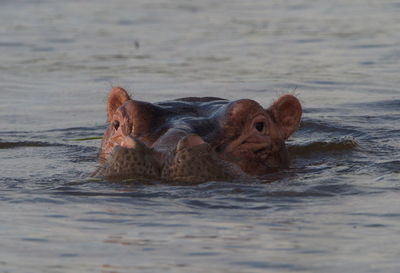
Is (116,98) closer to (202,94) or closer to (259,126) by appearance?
(259,126)

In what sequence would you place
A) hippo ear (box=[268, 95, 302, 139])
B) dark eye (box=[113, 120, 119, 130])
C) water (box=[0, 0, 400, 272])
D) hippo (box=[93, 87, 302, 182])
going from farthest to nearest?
hippo ear (box=[268, 95, 302, 139]) < dark eye (box=[113, 120, 119, 130]) < hippo (box=[93, 87, 302, 182]) < water (box=[0, 0, 400, 272])

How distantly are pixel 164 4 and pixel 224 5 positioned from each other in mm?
1479

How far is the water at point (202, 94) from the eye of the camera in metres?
5.74

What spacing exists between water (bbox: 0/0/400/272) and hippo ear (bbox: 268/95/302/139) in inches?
13.3

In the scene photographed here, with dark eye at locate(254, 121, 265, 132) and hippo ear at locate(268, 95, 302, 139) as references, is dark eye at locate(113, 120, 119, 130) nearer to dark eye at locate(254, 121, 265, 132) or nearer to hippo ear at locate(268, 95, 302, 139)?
dark eye at locate(254, 121, 265, 132)

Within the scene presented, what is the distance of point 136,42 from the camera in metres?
17.5

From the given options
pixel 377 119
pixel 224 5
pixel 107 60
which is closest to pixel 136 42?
pixel 107 60

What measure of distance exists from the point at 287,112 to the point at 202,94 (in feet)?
13.4

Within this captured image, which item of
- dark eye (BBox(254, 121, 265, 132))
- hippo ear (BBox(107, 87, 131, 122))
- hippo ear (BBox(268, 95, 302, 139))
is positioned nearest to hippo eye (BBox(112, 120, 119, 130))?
hippo ear (BBox(107, 87, 131, 122))

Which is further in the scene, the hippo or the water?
the hippo

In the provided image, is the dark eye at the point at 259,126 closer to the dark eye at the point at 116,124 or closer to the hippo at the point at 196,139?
the hippo at the point at 196,139

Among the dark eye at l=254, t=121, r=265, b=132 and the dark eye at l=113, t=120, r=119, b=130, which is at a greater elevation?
the dark eye at l=113, t=120, r=119, b=130

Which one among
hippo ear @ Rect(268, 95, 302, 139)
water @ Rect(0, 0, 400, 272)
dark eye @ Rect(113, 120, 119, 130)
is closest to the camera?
water @ Rect(0, 0, 400, 272)

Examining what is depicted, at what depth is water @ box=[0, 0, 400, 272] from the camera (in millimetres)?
5742
